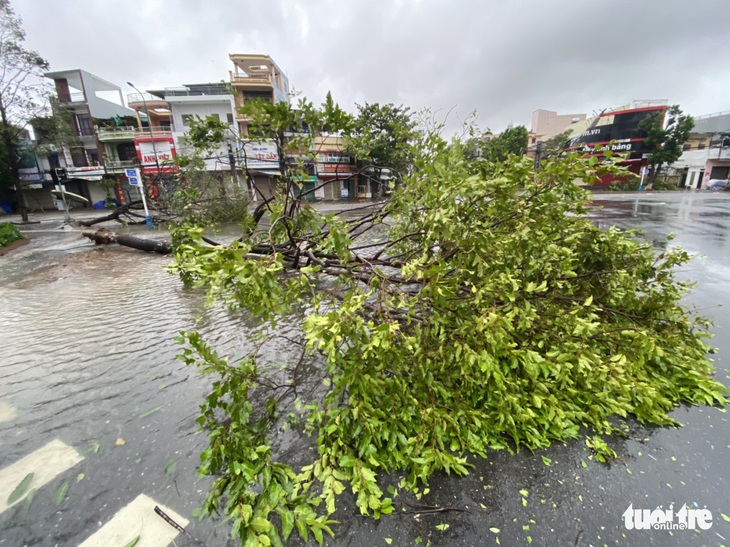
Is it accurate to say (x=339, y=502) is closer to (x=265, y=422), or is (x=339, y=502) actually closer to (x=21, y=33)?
(x=265, y=422)

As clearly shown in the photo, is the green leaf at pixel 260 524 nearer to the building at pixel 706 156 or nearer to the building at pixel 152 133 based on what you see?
the building at pixel 152 133

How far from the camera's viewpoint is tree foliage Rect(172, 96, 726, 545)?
205cm

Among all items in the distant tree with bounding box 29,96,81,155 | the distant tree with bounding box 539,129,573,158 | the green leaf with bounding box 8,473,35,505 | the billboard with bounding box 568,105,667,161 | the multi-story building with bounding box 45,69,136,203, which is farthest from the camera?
the billboard with bounding box 568,105,667,161

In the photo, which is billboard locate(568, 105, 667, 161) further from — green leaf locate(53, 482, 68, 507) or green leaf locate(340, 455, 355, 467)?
green leaf locate(53, 482, 68, 507)

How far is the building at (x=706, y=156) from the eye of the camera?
36969 mm

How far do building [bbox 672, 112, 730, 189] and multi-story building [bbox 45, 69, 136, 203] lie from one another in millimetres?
60358

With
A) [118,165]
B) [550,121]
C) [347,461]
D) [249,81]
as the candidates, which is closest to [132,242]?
[347,461]

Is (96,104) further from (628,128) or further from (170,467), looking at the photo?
(628,128)

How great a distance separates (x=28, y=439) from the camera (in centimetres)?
302

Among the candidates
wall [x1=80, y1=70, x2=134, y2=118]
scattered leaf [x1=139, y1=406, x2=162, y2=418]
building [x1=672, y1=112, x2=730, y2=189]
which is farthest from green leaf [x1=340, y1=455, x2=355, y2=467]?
building [x1=672, y1=112, x2=730, y2=189]

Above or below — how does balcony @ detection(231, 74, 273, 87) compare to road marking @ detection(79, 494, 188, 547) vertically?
above

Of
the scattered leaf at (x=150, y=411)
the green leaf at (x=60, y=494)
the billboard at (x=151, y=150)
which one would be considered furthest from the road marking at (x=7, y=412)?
the billboard at (x=151, y=150)

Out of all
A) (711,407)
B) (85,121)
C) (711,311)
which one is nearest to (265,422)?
(711,407)

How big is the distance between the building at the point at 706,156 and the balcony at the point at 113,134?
5906 cm
